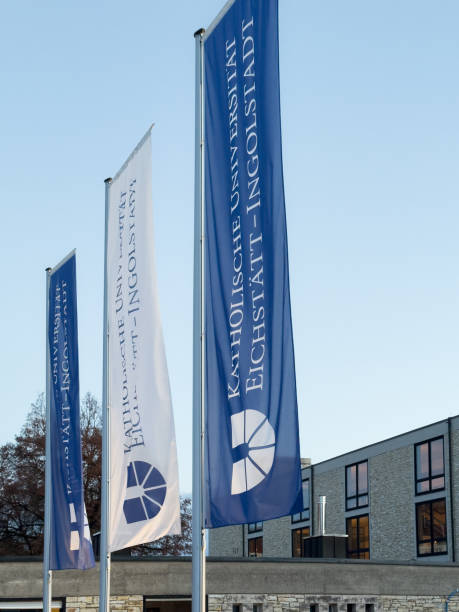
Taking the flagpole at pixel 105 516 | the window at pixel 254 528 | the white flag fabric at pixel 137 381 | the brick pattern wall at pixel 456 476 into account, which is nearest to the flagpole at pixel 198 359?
the white flag fabric at pixel 137 381

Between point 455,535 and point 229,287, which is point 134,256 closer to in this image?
point 229,287

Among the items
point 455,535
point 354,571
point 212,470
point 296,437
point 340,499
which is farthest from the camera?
point 340,499

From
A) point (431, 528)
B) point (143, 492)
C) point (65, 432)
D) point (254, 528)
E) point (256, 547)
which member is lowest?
point (256, 547)

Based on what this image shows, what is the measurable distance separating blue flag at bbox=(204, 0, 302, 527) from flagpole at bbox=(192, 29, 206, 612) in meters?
0.15

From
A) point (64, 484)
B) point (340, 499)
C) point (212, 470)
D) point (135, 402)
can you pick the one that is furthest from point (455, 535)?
point (212, 470)

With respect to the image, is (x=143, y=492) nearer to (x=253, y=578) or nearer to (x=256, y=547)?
(x=253, y=578)

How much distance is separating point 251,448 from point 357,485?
123 ft

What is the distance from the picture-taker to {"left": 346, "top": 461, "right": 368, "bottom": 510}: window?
153ft

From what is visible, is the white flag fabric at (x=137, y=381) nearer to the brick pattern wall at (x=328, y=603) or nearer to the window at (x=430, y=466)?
the brick pattern wall at (x=328, y=603)

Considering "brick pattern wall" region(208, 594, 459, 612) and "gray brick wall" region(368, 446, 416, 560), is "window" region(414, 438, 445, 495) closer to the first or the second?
"gray brick wall" region(368, 446, 416, 560)

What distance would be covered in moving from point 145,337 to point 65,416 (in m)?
5.14

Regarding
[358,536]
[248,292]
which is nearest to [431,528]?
[358,536]

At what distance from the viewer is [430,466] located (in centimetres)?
4100

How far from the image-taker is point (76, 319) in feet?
63.7
